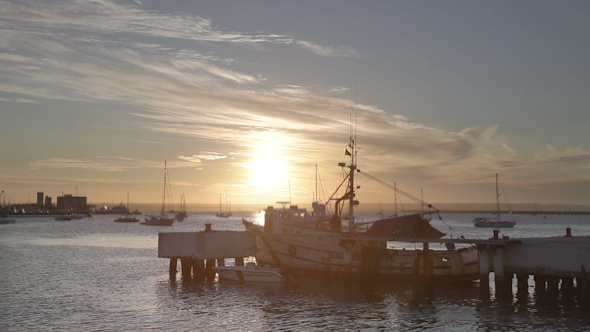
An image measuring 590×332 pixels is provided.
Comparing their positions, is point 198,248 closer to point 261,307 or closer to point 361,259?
point 261,307

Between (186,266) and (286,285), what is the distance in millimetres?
11266

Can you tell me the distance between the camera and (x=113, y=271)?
57.5 meters

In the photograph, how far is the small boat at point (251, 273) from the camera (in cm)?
4584

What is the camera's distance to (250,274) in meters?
46.6

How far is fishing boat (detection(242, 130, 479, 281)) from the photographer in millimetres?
44312

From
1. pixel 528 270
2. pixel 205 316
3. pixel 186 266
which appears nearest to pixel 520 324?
pixel 528 270

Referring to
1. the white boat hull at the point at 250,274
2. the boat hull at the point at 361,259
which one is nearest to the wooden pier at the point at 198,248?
the white boat hull at the point at 250,274

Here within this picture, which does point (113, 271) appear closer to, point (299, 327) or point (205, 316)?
point (205, 316)

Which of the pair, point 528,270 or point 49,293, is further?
point 49,293

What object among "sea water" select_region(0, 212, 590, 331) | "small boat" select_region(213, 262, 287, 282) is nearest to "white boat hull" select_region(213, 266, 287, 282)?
"small boat" select_region(213, 262, 287, 282)

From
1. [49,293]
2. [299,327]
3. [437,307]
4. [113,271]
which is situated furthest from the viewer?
[113,271]

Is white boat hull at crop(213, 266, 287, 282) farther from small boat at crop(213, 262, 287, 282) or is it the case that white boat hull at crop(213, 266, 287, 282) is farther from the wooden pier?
the wooden pier

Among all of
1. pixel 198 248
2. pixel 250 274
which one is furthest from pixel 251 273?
pixel 198 248

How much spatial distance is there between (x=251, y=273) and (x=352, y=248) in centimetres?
967
